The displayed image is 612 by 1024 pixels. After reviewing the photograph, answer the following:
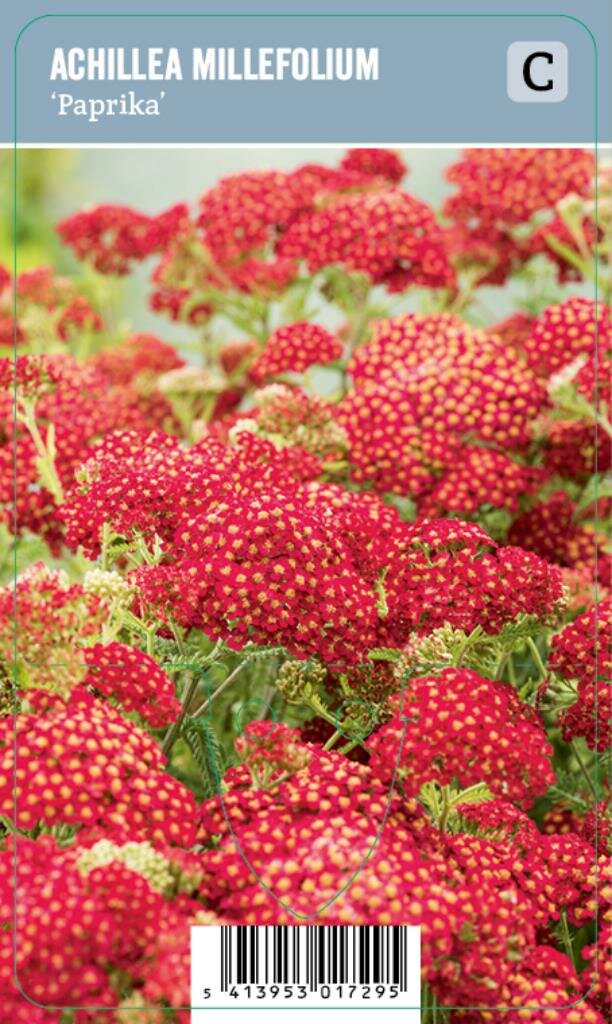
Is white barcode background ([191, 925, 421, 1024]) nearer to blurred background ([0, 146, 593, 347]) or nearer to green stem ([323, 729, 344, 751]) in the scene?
green stem ([323, 729, 344, 751])

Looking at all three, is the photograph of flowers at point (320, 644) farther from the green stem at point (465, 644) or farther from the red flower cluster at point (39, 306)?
the red flower cluster at point (39, 306)

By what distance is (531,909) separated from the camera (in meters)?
1.64

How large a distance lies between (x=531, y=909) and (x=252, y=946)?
0.37 meters

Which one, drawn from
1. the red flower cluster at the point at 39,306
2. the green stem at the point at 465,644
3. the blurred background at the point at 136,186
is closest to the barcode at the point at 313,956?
the green stem at the point at 465,644

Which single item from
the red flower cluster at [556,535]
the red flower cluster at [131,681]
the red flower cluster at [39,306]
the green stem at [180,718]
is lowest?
the green stem at [180,718]
